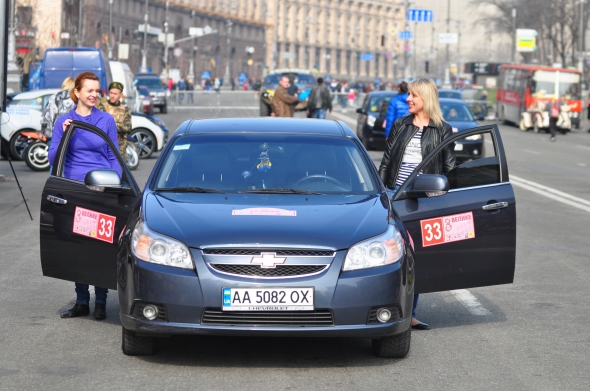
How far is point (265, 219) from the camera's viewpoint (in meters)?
6.10

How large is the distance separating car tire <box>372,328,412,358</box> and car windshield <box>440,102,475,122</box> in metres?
18.3

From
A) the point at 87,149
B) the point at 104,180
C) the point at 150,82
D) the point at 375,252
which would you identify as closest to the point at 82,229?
the point at 104,180

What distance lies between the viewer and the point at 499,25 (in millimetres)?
97562

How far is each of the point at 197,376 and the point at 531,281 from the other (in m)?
4.37

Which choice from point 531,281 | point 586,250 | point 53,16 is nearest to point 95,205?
point 531,281

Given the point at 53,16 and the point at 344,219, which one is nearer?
the point at 344,219

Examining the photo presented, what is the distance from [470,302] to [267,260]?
10.1ft

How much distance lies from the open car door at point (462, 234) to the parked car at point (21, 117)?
1666 centimetres

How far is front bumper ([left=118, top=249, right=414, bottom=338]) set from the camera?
19.1 feet

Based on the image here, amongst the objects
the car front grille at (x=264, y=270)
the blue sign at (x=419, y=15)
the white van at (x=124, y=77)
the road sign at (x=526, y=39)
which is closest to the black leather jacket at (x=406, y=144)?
the car front grille at (x=264, y=270)

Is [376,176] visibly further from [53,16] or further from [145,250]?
[53,16]

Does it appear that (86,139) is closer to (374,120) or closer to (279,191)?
(279,191)

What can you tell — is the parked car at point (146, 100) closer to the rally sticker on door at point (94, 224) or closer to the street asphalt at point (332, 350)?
the street asphalt at point (332, 350)

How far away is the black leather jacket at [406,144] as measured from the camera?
775 cm
